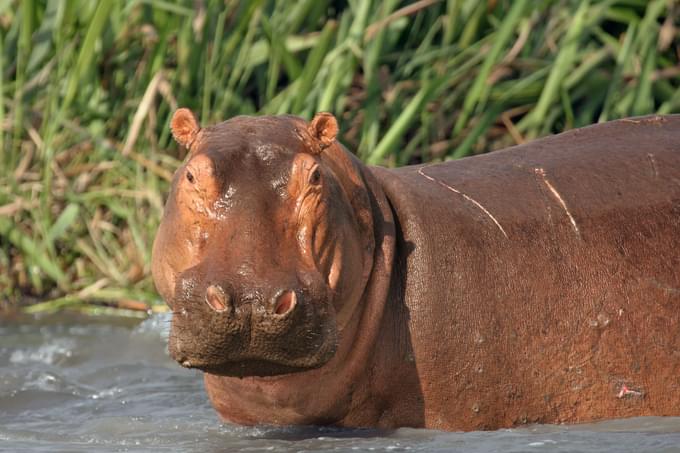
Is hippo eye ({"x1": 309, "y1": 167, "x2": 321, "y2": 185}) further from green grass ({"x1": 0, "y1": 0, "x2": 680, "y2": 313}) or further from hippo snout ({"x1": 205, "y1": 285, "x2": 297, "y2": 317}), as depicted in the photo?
green grass ({"x1": 0, "y1": 0, "x2": 680, "y2": 313})

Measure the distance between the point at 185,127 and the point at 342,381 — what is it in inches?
29.7

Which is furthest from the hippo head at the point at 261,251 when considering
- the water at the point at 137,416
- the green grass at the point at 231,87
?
the green grass at the point at 231,87

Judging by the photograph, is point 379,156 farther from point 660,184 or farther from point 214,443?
point 214,443

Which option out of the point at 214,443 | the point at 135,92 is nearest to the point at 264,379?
the point at 214,443

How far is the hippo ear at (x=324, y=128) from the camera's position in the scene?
3592 mm

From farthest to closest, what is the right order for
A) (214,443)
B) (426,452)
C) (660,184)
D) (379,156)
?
(379,156) → (660,184) → (214,443) → (426,452)

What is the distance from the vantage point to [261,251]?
10.8 ft

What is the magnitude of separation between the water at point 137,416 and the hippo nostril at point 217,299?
19.9 inches

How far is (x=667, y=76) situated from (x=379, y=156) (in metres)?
1.34

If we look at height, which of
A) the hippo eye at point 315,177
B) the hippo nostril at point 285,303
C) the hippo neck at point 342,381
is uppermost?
the hippo eye at point 315,177

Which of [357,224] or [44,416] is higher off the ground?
[357,224]

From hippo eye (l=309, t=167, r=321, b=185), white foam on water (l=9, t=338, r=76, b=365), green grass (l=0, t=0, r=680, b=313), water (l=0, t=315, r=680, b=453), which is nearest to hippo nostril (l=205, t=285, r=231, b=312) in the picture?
hippo eye (l=309, t=167, r=321, b=185)

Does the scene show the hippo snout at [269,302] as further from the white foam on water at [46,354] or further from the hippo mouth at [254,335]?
the white foam on water at [46,354]

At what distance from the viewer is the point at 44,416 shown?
444 centimetres
